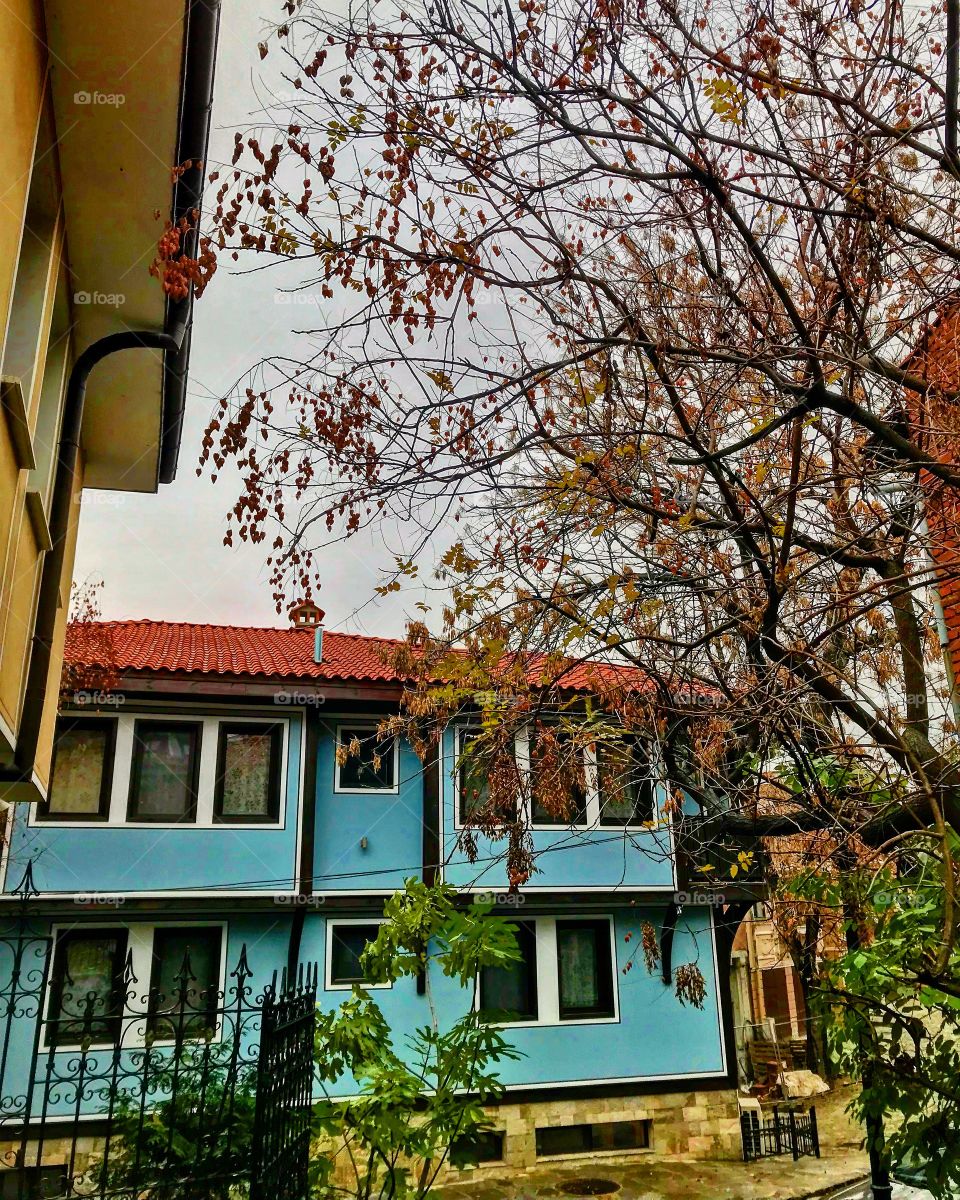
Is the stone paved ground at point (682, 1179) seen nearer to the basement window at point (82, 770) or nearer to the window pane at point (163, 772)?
the window pane at point (163, 772)

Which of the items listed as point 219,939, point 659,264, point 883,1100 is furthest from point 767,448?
point 219,939

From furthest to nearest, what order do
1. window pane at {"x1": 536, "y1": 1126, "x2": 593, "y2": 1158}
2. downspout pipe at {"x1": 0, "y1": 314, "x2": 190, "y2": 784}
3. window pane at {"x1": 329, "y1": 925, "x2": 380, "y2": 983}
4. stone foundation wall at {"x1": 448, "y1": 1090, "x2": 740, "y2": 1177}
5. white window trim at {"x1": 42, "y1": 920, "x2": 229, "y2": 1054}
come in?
window pane at {"x1": 536, "y1": 1126, "x2": 593, "y2": 1158} < stone foundation wall at {"x1": 448, "y1": 1090, "x2": 740, "y2": 1177} < window pane at {"x1": 329, "y1": 925, "x2": 380, "y2": 983} < white window trim at {"x1": 42, "y1": 920, "x2": 229, "y2": 1054} < downspout pipe at {"x1": 0, "y1": 314, "x2": 190, "y2": 784}

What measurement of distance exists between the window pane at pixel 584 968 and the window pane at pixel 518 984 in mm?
480

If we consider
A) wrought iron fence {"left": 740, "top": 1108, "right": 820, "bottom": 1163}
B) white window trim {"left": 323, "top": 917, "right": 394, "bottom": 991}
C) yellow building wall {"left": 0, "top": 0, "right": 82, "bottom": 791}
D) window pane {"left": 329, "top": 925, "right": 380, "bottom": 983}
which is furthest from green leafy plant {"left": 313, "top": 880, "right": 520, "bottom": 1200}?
wrought iron fence {"left": 740, "top": 1108, "right": 820, "bottom": 1163}

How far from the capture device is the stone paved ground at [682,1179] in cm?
1333

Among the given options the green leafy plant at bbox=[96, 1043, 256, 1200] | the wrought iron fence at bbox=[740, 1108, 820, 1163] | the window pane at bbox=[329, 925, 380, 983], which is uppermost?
the window pane at bbox=[329, 925, 380, 983]

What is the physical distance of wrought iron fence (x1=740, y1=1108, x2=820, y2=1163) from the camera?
15398 mm

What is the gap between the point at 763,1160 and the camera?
15344 millimetres

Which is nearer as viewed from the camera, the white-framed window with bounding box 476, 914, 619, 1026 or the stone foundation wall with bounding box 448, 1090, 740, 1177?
the stone foundation wall with bounding box 448, 1090, 740, 1177

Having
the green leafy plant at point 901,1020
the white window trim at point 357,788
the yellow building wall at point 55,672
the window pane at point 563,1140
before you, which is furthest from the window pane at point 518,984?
the yellow building wall at point 55,672

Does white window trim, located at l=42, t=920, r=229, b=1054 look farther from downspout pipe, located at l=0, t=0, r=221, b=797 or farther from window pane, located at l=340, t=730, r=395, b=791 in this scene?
downspout pipe, located at l=0, t=0, r=221, b=797

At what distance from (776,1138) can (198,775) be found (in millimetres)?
10995

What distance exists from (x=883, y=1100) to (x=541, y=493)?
428cm

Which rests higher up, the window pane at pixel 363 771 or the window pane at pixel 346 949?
the window pane at pixel 363 771
